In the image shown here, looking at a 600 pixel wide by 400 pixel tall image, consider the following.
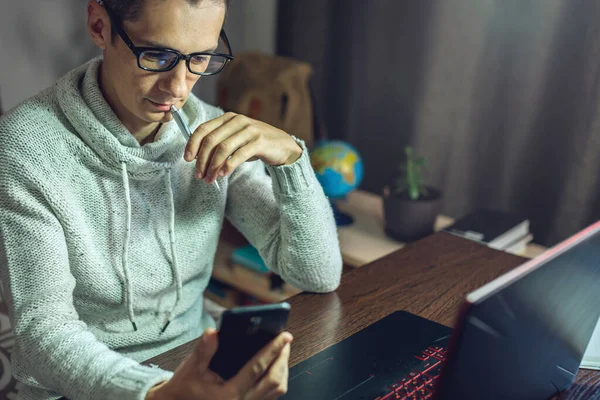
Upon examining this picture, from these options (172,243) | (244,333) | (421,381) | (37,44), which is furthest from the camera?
(37,44)

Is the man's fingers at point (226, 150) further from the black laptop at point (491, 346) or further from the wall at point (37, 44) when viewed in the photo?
the wall at point (37, 44)

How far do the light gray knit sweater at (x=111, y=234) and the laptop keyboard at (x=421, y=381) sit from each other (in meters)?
0.24

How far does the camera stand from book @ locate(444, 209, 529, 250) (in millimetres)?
1382

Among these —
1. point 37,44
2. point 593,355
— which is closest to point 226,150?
point 593,355

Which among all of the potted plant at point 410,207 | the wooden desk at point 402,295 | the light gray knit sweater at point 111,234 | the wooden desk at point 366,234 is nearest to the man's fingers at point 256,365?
the light gray knit sweater at point 111,234

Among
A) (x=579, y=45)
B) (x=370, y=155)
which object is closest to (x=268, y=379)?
(x=579, y=45)

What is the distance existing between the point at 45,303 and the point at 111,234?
6.9 inches

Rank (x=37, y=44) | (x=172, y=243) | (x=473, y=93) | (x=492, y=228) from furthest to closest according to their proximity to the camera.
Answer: (x=37, y=44), (x=473, y=93), (x=492, y=228), (x=172, y=243)

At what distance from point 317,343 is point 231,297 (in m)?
1.19

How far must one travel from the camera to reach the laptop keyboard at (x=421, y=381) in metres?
0.74

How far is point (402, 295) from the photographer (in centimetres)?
101

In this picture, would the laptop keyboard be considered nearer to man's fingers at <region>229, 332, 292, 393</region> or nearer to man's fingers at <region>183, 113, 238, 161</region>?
man's fingers at <region>229, 332, 292, 393</region>

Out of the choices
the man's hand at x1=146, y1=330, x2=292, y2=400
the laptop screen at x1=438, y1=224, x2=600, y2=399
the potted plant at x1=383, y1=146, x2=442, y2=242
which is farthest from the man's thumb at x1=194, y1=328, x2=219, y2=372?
the potted plant at x1=383, y1=146, x2=442, y2=242

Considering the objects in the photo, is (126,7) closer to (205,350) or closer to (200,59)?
(200,59)
